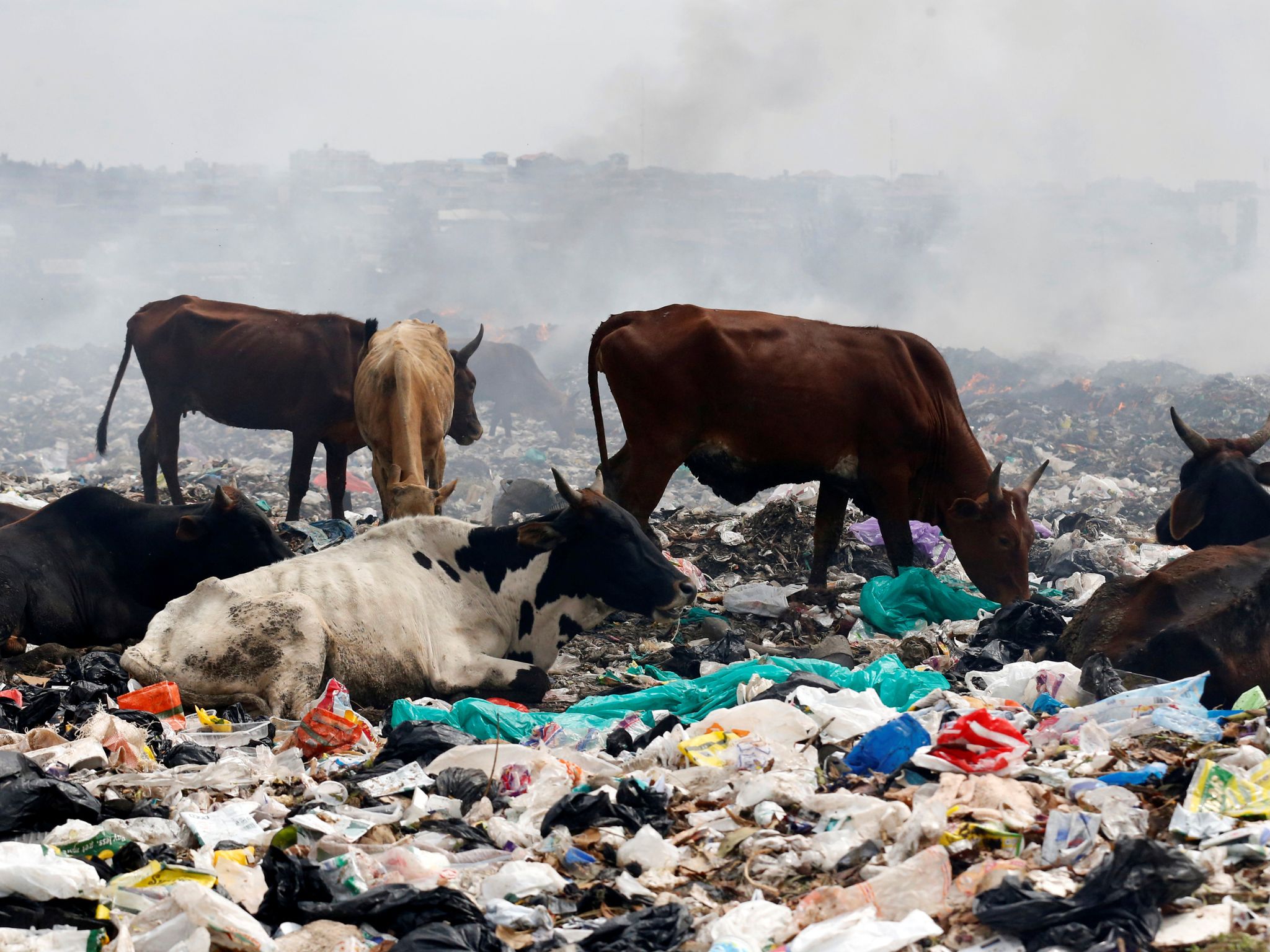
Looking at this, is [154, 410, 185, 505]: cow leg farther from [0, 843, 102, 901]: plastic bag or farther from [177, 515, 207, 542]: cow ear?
[0, 843, 102, 901]: plastic bag

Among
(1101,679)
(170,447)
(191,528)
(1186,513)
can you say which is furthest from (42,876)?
(170,447)

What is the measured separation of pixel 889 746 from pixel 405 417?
456 cm

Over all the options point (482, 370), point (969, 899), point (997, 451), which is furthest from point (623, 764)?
point (482, 370)

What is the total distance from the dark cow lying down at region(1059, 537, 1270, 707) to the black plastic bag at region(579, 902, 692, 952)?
288 cm

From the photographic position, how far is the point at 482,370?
77.7 ft

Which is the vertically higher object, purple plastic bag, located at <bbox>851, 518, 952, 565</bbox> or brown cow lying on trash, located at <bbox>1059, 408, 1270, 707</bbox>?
brown cow lying on trash, located at <bbox>1059, 408, 1270, 707</bbox>

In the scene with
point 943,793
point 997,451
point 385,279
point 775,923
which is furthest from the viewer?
point 385,279

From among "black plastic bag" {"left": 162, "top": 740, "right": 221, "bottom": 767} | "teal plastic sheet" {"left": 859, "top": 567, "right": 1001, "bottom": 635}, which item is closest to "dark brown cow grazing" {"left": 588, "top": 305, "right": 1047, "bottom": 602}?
"teal plastic sheet" {"left": 859, "top": 567, "right": 1001, "bottom": 635}

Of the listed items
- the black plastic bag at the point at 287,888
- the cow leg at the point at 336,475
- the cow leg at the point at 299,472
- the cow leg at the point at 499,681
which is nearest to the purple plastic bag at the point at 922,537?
the cow leg at the point at 499,681

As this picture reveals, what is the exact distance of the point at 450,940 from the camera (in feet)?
8.41

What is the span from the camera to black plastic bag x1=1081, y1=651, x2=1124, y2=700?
4.64 metres

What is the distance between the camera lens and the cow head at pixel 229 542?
5988 millimetres

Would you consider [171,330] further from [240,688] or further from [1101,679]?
[1101,679]

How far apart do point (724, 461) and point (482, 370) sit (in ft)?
54.4
